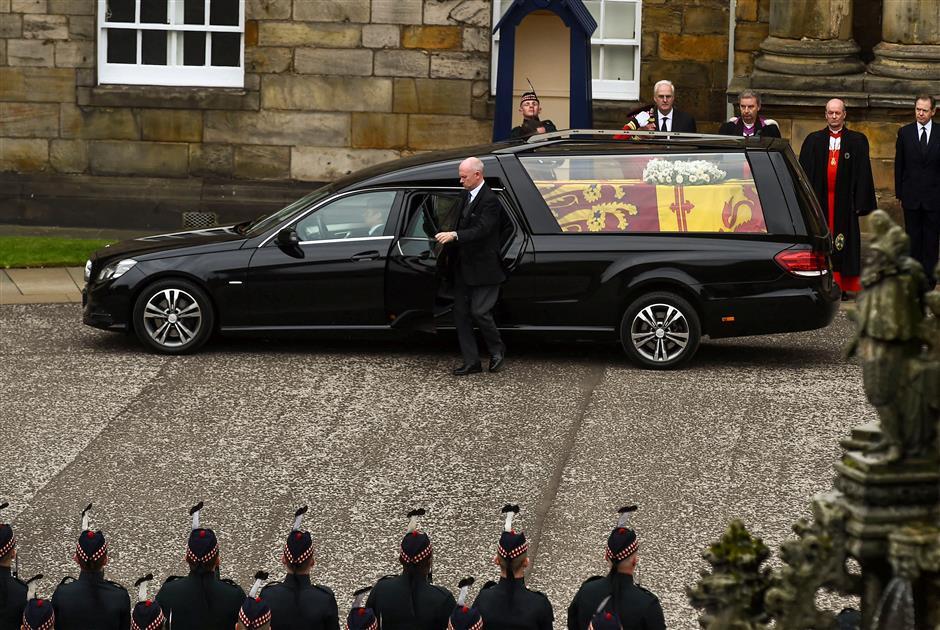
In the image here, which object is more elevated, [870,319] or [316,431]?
[870,319]

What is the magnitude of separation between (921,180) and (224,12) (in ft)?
28.8

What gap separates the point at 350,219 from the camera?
1324 cm

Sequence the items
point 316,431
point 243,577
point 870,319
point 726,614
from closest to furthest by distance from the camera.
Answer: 1. point 870,319
2. point 726,614
3. point 243,577
4. point 316,431

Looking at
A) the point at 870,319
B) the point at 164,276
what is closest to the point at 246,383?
the point at 164,276

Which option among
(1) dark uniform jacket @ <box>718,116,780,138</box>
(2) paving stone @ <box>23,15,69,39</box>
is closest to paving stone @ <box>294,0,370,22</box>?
(2) paving stone @ <box>23,15,69,39</box>

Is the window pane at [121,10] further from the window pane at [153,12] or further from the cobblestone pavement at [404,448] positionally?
the cobblestone pavement at [404,448]

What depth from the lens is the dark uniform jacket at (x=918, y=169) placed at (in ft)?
50.6

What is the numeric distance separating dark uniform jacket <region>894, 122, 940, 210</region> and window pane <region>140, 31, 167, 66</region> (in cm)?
905

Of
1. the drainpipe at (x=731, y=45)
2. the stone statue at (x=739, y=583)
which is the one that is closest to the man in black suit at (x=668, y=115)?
the drainpipe at (x=731, y=45)

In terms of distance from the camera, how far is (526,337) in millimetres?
13172

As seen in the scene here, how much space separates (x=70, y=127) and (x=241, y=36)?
2.27m

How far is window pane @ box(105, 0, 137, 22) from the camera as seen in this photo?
20.2 metres

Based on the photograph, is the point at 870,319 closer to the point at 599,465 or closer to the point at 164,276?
the point at 599,465

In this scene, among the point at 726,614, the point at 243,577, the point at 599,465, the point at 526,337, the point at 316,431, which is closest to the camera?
the point at 726,614
